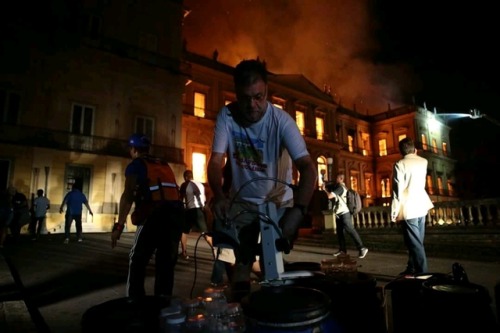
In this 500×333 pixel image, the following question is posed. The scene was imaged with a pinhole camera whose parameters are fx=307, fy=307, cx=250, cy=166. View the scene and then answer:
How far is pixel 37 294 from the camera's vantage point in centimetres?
409

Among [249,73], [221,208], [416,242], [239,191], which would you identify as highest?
[249,73]

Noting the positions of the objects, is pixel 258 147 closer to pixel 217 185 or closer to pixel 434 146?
pixel 217 185

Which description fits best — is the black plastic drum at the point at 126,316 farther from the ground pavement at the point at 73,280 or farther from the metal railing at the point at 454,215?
the metal railing at the point at 454,215

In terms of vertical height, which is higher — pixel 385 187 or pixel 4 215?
pixel 385 187

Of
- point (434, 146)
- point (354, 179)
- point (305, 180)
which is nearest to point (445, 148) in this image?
point (434, 146)

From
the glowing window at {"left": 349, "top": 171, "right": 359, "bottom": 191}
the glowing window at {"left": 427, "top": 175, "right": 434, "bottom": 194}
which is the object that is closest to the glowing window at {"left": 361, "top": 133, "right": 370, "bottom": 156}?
the glowing window at {"left": 349, "top": 171, "right": 359, "bottom": 191}

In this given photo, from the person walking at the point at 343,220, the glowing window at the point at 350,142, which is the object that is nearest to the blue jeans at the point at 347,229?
the person walking at the point at 343,220

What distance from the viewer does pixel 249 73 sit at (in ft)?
6.98

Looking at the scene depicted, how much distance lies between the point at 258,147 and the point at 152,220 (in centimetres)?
161

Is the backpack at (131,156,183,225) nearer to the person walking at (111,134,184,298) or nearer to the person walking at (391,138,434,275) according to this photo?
the person walking at (111,134,184,298)

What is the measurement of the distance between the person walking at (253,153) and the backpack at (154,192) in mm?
1187

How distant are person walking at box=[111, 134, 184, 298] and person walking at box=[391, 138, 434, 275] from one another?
3185 millimetres

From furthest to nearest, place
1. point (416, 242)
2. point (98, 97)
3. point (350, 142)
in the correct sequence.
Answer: point (350, 142) → point (98, 97) → point (416, 242)

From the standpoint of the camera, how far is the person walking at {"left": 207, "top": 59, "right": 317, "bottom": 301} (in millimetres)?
2156
